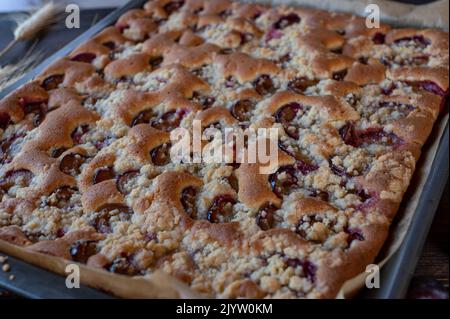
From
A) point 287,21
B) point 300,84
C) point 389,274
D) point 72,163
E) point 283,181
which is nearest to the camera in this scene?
point 389,274

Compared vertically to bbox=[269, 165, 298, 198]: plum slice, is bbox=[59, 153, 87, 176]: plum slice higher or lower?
higher

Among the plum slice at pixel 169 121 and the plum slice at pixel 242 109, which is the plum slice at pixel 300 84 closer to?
the plum slice at pixel 242 109

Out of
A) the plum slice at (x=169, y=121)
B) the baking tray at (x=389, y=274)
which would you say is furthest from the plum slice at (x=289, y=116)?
the baking tray at (x=389, y=274)

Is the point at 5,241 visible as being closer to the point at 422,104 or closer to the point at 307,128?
the point at 307,128

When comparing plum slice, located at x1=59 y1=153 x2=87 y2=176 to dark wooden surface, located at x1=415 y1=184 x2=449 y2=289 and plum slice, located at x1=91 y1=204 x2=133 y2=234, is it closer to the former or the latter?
plum slice, located at x1=91 y1=204 x2=133 y2=234

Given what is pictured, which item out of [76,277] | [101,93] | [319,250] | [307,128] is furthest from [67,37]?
[319,250]

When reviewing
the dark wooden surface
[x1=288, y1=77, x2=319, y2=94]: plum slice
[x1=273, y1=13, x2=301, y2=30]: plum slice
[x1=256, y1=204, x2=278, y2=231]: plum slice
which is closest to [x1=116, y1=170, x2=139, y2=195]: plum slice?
[x1=256, y1=204, x2=278, y2=231]: plum slice

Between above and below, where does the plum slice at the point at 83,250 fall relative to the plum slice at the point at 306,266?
Answer: above

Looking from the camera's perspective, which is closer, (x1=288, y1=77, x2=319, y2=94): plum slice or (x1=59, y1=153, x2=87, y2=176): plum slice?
(x1=59, y1=153, x2=87, y2=176): plum slice

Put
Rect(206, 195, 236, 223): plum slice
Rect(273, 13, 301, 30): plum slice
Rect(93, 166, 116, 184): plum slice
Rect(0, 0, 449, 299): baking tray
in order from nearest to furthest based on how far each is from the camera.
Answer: Rect(0, 0, 449, 299): baking tray < Rect(206, 195, 236, 223): plum slice < Rect(93, 166, 116, 184): plum slice < Rect(273, 13, 301, 30): plum slice

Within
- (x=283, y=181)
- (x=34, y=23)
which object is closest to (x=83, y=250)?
(x=283, y=181)

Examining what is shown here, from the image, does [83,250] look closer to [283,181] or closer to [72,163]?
[72,163]
